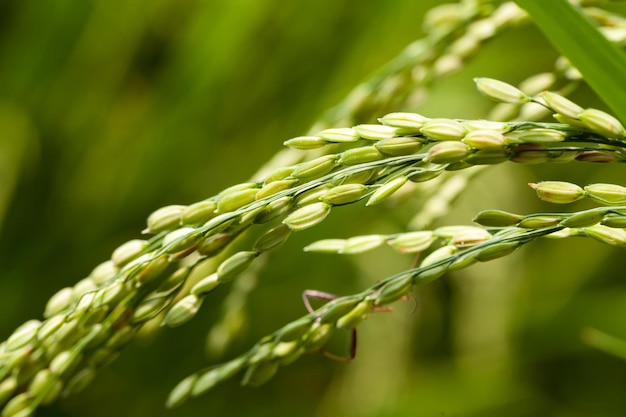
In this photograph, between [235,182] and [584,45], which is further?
[235,182]

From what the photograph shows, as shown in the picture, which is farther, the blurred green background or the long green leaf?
the blurred green background

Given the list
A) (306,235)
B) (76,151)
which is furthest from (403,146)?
(76,151)

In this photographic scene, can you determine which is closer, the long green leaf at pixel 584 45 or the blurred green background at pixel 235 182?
Answer: the long green leaf at pixel 584 45

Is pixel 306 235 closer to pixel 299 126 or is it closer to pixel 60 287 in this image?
pixel 299 126
